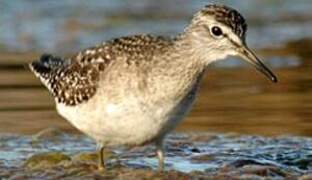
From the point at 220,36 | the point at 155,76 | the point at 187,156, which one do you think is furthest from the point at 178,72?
the point at 187,156

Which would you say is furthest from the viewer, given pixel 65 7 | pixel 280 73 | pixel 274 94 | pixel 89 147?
pixel 65 7

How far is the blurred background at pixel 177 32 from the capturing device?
1307 centimetres

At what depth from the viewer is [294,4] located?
19.5 meters

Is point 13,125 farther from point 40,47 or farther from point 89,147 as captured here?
point 40,47

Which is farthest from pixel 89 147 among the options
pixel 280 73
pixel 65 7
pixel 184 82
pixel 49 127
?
pixel 65 7

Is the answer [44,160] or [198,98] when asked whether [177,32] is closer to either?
[198,98]

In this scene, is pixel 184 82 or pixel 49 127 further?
pixel 49 127

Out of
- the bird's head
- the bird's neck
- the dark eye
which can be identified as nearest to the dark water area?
the bird's neck

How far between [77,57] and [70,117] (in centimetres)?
65

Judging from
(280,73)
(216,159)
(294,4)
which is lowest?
(216,159)

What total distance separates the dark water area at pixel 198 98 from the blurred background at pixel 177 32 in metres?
0.01

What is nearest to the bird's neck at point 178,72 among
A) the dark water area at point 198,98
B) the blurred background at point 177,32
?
the dark water area at point 198,98

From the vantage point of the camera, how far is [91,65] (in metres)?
11.2

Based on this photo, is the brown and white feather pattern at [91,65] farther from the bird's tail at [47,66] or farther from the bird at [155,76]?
the bird's tail at [47,66]
